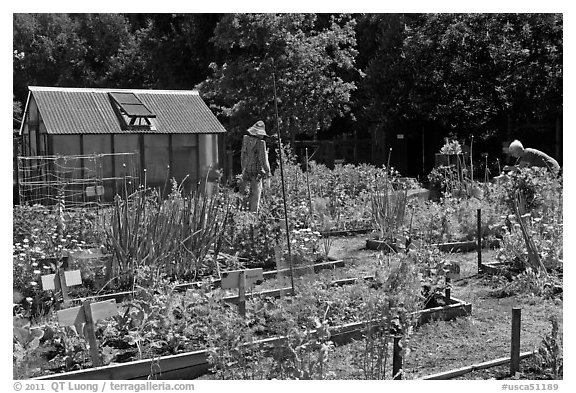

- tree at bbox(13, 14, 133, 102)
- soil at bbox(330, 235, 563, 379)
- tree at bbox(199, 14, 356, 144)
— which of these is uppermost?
tree at bbox(13, 14, 133, 102)

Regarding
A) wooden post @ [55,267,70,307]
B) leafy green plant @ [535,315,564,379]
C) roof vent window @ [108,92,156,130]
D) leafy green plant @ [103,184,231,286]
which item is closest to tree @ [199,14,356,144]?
roof vent window @ [108,92,156,130]

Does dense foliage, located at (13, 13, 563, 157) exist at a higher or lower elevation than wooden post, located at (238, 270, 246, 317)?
higher

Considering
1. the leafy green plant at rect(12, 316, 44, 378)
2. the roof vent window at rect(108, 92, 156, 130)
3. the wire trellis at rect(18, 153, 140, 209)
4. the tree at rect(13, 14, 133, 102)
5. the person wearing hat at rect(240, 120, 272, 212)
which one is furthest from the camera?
the tree at rect(13, 14, 133, 102)

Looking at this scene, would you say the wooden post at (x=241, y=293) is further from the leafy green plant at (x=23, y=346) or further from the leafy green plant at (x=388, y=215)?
the leafy green plant at (x=388, y=215)

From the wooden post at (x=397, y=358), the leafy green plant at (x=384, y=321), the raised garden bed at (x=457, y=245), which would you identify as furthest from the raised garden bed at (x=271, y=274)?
the wooden post at (x=397, y=358)

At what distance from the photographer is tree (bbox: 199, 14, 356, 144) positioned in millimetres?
16197

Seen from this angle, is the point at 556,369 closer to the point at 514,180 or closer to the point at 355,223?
the point at 514,180

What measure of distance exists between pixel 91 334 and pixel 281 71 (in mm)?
12942

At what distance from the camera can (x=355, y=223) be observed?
362 inches

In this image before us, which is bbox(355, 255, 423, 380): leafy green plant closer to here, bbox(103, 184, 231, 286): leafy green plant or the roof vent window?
bbox(103, 184, 231, 286): leafy green plant

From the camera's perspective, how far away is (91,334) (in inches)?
155

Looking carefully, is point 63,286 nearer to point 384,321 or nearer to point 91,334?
point 91,334

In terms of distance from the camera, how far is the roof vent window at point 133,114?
46.2 feet

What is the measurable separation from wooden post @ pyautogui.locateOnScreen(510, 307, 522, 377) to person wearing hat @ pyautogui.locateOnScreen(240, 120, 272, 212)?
210 inches
